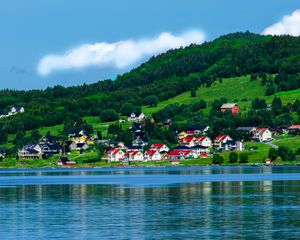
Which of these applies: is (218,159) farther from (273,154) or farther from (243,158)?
(273,154)

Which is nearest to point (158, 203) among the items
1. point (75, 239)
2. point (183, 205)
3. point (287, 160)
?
point (183, 205)

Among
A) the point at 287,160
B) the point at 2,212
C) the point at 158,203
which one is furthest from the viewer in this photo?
the point at 287,160

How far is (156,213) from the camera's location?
68.5 meters

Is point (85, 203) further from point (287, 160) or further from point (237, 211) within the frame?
point (287, 160)

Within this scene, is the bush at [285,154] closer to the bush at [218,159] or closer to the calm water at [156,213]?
the bush at [218,159]

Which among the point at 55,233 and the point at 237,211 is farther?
the point at 237,211

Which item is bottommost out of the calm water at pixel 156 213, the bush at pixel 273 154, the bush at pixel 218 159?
the calm water at pixel 156 213

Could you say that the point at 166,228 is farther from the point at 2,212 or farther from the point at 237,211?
the point at 2,212

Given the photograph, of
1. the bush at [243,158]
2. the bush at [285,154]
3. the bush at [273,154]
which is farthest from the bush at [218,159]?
the bush at [285,154]

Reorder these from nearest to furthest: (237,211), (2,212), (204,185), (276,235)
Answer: (276,235) < (237,211) < (2,212) < (204,185)

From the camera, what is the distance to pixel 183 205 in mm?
75938

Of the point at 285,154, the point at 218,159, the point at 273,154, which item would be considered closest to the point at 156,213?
the point at 273,154

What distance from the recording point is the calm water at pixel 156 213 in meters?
55.9

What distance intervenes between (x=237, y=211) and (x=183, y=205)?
8636 mm
